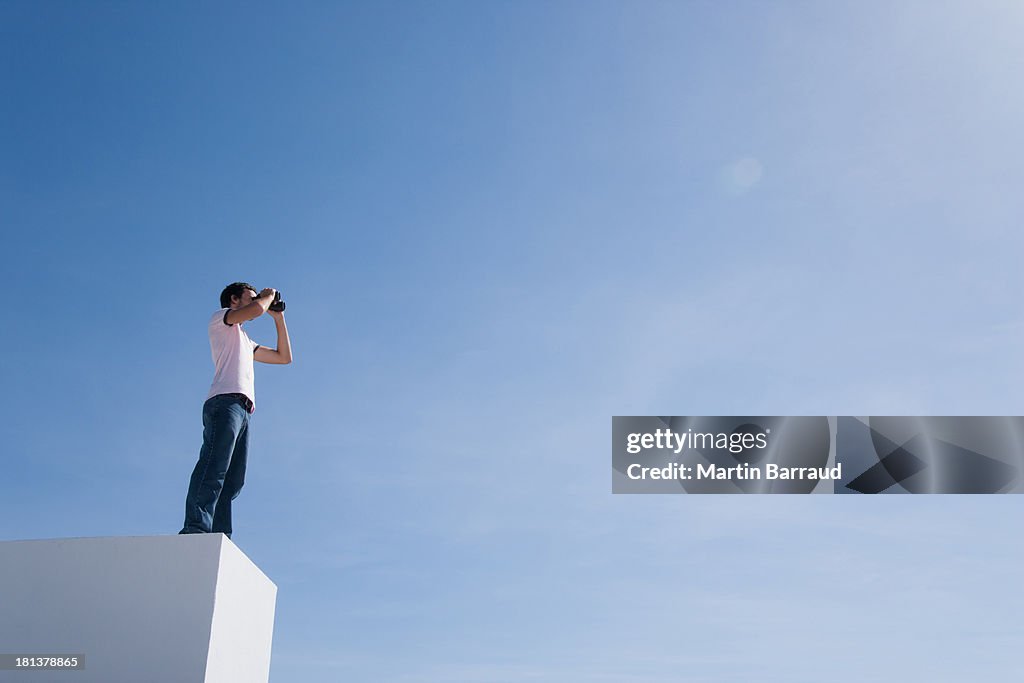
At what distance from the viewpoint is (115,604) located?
513 cm

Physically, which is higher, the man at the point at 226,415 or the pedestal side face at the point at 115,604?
the man at the point at 226,415

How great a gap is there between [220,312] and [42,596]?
2.19m

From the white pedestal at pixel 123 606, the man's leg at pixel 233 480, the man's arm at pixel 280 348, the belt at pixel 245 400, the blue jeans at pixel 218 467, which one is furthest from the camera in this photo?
the man's arm at pixel 280 348

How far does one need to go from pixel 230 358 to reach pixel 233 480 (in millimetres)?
894

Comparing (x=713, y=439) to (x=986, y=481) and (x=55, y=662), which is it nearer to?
(x=986, y=481)

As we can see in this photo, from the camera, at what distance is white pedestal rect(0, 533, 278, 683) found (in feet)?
16.4

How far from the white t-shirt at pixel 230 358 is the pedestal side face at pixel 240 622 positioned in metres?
1.17

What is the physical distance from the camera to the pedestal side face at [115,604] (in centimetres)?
501

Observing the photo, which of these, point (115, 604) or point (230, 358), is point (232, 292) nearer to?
point (230, 358)

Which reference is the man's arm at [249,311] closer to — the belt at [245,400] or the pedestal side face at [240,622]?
the belt at [245,400]

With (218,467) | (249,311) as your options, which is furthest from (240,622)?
(249,311)

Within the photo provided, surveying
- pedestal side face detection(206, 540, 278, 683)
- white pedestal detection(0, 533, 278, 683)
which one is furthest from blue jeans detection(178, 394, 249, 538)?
white pedestal detection(0, 533, 278, 683)

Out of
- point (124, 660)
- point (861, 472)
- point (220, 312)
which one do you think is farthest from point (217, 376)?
point (861, 472)

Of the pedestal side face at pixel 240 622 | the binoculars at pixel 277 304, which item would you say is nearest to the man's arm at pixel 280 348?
the binoculars at pixel 277 304
